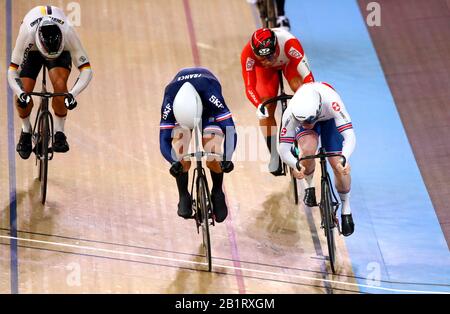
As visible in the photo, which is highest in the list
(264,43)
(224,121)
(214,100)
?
(264,43)

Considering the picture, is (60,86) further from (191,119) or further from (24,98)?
(191,119)

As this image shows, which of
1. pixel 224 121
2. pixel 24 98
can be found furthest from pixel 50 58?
pixel 224 121

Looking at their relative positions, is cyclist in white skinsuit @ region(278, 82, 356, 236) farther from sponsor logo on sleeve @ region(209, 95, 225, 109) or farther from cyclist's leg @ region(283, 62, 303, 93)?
cyclist's leg @ region(283, 62, 303, 93)

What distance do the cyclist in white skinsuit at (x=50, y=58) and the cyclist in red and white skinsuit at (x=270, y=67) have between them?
1127 millimetres

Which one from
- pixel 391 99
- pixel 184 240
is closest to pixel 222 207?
pixel 184 240

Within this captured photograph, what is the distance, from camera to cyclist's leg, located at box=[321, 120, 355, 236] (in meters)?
8.02

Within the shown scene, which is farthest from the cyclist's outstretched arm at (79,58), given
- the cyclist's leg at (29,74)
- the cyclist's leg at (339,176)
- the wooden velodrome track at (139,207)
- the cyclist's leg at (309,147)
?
the cyclist's leg at (339,176)

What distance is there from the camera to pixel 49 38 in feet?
27.3

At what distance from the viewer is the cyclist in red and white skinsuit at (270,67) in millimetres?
8422

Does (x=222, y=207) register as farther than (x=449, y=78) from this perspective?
No

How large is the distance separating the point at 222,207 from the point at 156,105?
1.93 metres

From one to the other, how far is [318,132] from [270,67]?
87cm

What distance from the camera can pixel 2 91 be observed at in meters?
9.82
